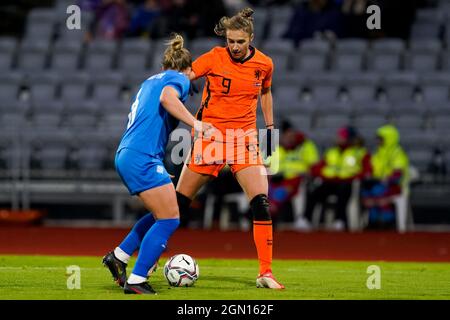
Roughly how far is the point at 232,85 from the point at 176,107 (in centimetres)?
159

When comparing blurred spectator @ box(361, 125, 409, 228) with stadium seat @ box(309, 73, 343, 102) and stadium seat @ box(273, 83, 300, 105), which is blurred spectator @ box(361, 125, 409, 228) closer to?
stadium seat @ box(309, 73, 343, 102)

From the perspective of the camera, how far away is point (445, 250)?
1652 centimetres

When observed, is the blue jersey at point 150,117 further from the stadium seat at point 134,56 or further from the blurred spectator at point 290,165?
the stadium seat at point 134,56

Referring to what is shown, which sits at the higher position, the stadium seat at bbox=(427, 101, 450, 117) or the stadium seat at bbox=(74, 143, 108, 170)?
the stadium seat at bbox=(427, 101, 450, 117)

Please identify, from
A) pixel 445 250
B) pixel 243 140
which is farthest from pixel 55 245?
pixel 243 140

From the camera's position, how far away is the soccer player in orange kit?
1079 centimetres

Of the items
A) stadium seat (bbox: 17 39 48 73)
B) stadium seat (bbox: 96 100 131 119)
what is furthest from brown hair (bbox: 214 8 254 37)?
stadium seat (bbox: 17 39 48 73)

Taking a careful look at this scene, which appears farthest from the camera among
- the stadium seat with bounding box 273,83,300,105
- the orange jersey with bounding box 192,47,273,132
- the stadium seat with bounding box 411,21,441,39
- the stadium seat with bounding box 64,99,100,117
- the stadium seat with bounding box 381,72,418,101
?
the stadium seat with bounding box 411,21,441,39

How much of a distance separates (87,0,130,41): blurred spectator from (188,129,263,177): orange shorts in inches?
496

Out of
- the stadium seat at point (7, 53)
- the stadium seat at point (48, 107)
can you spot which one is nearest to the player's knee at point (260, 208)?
the stadium seat at point (48, 107)

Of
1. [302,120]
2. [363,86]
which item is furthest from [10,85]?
[363,86]

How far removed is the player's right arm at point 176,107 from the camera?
9531 mm

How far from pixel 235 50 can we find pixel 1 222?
35.2ft

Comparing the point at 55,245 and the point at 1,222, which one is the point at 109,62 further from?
the point at 55,245
